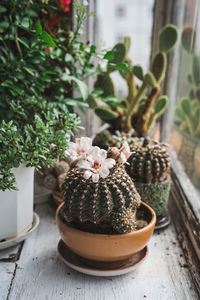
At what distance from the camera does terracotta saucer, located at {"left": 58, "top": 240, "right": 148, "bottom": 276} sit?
2.31 ft

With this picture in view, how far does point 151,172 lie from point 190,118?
1.42 feet

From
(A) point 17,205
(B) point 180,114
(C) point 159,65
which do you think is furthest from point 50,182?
(B) point 180,114

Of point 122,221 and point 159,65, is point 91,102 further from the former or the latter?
point 122,221

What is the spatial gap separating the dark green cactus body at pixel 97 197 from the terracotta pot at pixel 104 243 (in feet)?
0.11

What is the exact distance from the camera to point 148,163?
2.86 feet

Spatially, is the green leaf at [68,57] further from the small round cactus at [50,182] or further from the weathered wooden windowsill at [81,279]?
the weathered wooden windowsill at [81,279]

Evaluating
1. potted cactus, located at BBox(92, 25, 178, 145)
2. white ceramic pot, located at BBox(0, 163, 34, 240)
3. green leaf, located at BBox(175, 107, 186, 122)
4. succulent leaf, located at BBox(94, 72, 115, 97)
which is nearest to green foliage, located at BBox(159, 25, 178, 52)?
potted cactus, located at BBox(92, 25, 178, 145)

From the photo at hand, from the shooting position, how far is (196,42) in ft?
3.76

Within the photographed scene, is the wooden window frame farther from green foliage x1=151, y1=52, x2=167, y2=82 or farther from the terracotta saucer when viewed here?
green foliage x1=151, y1=52, x2=167, y2=82

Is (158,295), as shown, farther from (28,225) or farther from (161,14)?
(161,14)

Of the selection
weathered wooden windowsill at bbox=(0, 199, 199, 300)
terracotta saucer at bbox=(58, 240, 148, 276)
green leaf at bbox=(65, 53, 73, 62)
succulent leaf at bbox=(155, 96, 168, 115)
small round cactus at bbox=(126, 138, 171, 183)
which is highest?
green leaf at bbox=(65, 53, 73, 62)

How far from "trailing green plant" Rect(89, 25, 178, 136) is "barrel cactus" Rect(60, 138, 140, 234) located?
43 cm

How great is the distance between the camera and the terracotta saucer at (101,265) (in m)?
0.70

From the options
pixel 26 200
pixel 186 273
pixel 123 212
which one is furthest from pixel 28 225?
pixel 186 273
